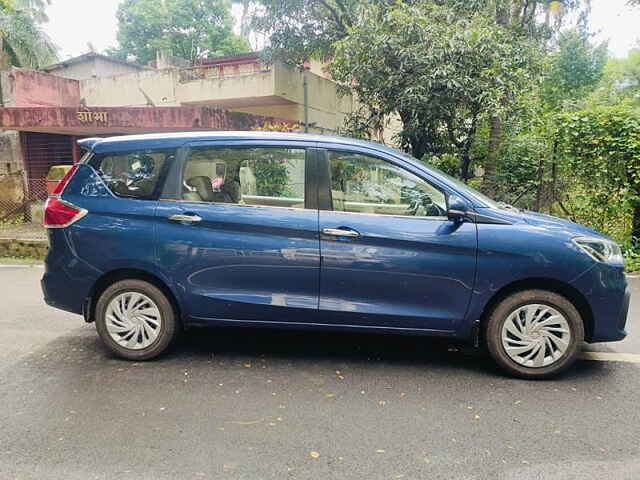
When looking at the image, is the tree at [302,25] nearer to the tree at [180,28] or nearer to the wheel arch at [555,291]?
the wheel arch at [555,291]

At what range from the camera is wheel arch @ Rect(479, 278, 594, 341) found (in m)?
3.58

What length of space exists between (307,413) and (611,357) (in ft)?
8.83

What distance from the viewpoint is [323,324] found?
3.80 m

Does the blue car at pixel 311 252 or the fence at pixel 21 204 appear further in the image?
the fence at pixel 21 204

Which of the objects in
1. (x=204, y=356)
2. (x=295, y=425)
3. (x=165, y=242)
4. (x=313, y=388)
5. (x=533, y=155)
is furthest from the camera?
(x=533, y=155)

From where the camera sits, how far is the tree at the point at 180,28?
35.6 m

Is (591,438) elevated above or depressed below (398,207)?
below

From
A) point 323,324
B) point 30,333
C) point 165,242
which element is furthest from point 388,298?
point 30,333

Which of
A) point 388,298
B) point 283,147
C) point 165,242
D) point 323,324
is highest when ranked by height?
point 283,147

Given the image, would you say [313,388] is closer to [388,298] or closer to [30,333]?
[388,298]

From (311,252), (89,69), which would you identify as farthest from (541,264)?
(89,69)

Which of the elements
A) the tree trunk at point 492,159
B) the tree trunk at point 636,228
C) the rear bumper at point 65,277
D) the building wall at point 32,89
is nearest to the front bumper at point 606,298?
the rear bumper at point 65,277

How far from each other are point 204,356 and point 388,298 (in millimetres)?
1643

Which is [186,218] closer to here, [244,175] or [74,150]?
[244,175]
